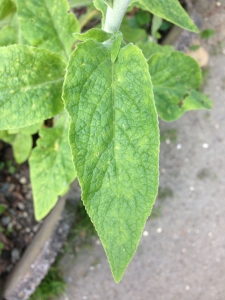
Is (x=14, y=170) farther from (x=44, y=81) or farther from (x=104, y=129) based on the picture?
(x=104, y=129)

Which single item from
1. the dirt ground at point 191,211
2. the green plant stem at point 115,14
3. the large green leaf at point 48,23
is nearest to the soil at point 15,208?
the dirt ground at point 191,211

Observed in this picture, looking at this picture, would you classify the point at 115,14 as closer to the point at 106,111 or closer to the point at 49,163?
the point at 106,111

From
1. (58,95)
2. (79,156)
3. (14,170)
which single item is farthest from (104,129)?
(14,170)

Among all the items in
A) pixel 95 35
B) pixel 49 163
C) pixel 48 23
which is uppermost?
pixel 95 35

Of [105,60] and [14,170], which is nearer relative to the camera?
[105,60]

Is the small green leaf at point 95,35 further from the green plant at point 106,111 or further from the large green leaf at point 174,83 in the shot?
the large green leaf at point 174,83

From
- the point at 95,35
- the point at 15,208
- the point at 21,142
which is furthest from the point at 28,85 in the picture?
the point at 15,208
